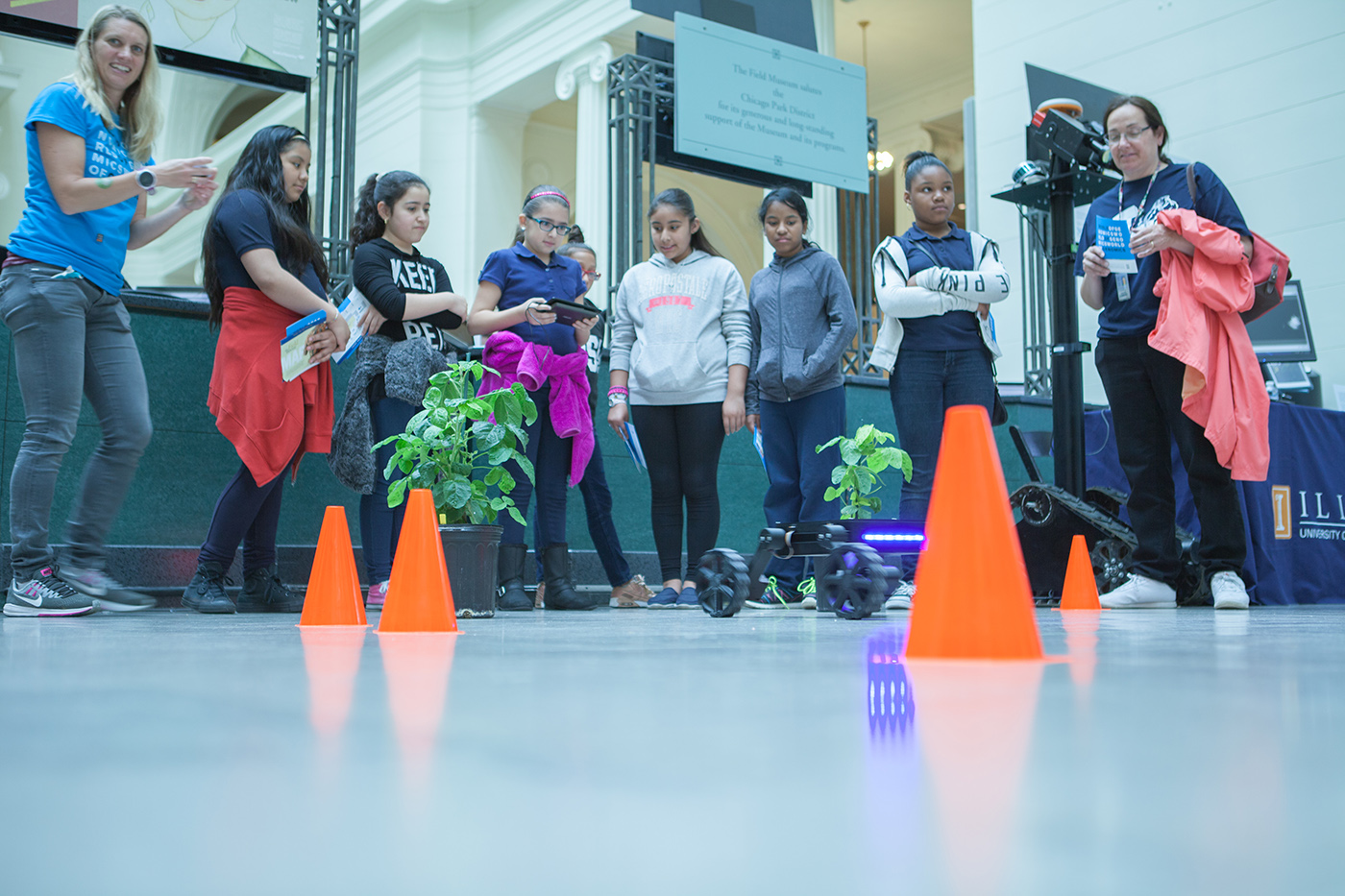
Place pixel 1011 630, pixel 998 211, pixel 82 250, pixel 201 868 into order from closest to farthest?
pixel 201 868
pixel 1011 630
pixel 82 250
pixel 998 211

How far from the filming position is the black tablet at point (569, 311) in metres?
3.43

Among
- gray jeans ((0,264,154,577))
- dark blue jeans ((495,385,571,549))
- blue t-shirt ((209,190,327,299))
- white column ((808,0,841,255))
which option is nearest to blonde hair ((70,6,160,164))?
blue t-shirt ((209,190,327,299))

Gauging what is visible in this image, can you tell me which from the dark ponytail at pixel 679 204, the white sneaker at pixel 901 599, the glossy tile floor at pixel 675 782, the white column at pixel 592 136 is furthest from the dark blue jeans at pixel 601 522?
the white column at pixel 592 136

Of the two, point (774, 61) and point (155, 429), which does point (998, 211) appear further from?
point (155, 429)

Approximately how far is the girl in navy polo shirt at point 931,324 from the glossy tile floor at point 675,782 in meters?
2.43

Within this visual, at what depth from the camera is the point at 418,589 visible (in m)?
2.06

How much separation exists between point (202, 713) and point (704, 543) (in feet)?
8.97

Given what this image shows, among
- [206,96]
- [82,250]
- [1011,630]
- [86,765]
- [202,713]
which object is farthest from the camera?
[206,96]

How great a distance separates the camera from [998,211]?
8195 millimetres

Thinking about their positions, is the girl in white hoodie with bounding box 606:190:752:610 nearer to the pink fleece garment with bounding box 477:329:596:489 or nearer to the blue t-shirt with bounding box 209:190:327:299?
the pink fleece garment with bounding box 477:329:596:489

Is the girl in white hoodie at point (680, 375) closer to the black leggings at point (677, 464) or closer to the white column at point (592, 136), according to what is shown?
Result: the black leggings at point (677, 464)

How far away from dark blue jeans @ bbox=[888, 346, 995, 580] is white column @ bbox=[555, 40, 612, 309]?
20.8 ft

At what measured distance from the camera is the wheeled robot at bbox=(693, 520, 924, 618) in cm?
264

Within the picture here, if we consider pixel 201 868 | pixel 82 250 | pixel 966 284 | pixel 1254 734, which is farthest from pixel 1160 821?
pixel 966 284
